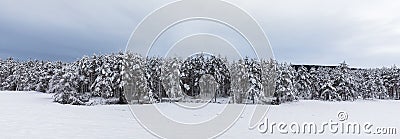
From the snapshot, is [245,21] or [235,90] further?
[235,90]

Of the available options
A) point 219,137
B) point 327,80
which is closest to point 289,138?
point 219,137

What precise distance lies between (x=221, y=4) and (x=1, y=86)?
3221 inches

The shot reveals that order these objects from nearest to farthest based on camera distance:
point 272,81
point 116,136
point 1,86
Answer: point 116,136, point 272,81, point 1,86

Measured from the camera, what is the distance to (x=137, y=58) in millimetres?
37000

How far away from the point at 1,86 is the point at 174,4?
267 ft

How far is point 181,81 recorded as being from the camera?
44.8 meters

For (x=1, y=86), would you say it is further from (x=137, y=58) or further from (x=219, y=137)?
(x=219, y=137)

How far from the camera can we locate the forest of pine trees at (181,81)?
120 ft

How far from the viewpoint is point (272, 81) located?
4319 cm

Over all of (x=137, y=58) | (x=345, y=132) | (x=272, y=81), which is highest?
(x=137, y=58)

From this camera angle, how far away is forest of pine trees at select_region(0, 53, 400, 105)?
120 feet

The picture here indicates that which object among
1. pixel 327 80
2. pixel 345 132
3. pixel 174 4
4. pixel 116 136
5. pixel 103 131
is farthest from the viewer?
pixel 327 80

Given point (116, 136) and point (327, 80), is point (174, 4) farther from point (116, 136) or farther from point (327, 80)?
point (327, 80)

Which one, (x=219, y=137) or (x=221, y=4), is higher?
(x=221, y=4)
